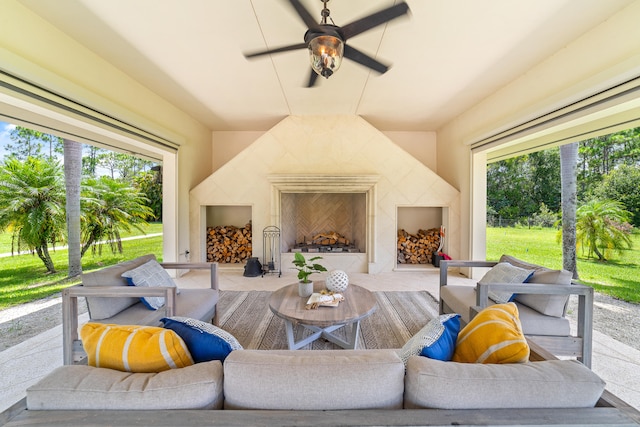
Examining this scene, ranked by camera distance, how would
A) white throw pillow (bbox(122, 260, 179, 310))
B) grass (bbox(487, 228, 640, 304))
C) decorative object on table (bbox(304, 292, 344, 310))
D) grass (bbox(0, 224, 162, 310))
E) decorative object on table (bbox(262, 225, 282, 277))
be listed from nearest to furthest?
1. white throw pillow (bbox(122, 260, 179, 310))
2. decorative object on table (bbox(304, 292, 344, 310))
3. grass (bbox(0, 224, 162, 310))
4. grass (bbox(487, 228, 640, 304))
5. decorative object on table (bbox(262, 225, 282, 277))

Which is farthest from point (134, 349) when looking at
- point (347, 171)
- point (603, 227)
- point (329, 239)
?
point (603, 227)

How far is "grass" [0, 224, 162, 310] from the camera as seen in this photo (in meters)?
3.17

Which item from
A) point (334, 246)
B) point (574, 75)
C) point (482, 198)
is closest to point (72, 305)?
point (334, 246)

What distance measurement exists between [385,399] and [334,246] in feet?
12.8

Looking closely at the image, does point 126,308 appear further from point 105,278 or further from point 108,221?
point 108,221

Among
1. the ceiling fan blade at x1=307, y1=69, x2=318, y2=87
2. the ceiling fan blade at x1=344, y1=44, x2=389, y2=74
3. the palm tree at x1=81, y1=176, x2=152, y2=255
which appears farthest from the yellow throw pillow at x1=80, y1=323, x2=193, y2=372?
the palm tree at x1=81, y1=176, x2=152, y2=255

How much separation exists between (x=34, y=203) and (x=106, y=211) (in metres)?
0.92

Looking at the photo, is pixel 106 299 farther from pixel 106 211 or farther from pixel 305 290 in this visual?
pixel 106 211

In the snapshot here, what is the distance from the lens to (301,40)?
2340mm

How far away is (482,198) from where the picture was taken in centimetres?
393

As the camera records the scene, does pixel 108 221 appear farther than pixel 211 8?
Yes

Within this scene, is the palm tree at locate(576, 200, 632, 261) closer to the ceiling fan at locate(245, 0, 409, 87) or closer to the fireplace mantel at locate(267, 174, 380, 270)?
the fireplace mantel at locate(267, 174, 380, 270)

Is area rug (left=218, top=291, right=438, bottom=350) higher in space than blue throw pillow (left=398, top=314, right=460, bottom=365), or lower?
lower

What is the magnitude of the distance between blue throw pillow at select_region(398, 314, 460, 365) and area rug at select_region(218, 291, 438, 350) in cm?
123
